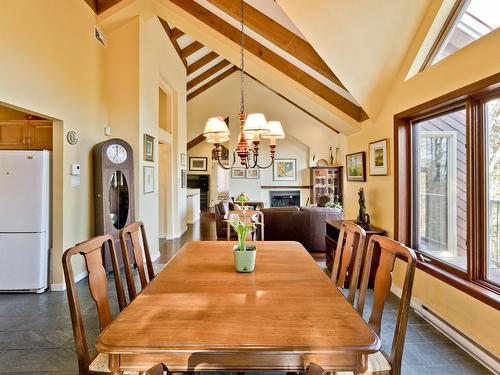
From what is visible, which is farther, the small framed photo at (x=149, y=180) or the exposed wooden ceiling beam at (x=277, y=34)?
the small framed photo at (x=149, y=180)

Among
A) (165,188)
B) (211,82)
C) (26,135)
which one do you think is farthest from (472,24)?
(211,82)

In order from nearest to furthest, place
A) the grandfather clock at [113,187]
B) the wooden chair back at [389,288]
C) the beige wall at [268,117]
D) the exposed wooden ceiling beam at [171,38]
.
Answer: the wooden chair back at [389,288] < the grandfather clock at [113,187] < the exposed wooden ceiling beam at [171,38] < the beige wall at [268,117]

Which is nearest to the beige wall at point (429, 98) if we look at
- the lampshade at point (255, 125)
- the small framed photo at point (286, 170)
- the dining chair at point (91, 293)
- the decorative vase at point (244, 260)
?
the lampshade at point (255, 125)

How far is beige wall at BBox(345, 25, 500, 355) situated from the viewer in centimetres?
205

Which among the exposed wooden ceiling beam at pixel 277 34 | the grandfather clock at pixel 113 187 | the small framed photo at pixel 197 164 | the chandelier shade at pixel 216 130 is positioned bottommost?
the grandfather clock at pixel 113 187

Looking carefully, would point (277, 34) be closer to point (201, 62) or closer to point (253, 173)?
point (201, 62)

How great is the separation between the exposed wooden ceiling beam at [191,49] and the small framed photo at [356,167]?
4531mm

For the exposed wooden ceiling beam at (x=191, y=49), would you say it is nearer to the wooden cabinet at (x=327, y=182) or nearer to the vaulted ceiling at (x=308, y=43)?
the vaulted ceiling at (x=308, y=43)

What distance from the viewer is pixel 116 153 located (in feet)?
13.1

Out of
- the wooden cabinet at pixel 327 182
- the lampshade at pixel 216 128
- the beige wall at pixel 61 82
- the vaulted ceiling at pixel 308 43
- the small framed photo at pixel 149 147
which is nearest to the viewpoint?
the lampshade at pixel 216 128

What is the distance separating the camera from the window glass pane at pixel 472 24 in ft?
6.94

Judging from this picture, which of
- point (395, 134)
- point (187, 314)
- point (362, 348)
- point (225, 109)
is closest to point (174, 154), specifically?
point (225, 109)

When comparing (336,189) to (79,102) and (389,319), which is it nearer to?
(389,319)

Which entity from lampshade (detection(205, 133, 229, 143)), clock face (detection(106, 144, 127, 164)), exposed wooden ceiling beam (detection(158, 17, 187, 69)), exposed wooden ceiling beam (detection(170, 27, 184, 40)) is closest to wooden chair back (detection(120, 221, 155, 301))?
lampshade (detection(205, 133, 229, 143))
